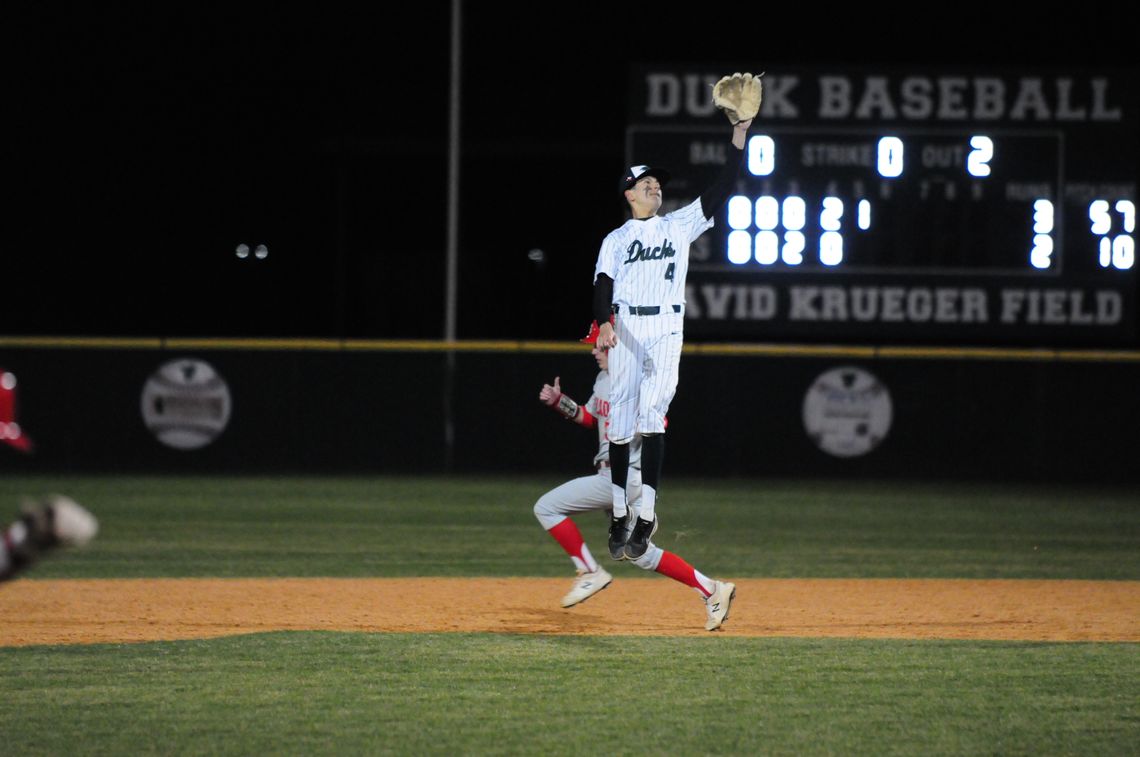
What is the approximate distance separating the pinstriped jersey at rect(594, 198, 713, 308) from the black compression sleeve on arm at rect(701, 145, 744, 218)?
0.14 meters

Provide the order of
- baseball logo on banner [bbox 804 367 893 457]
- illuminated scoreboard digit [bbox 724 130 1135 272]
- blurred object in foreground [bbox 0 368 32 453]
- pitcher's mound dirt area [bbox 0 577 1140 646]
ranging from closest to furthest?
blurred object in foreground [bbox 0 368 32 453], pitcher's mound dirt area [bbox 0 577 1140 646], illuminated scoreboard digit [bbox 724 130 1135 272], baseball logo on banner [bbox 804 367 893 457]

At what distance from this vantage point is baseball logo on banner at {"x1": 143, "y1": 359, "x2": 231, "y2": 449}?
1493 cm

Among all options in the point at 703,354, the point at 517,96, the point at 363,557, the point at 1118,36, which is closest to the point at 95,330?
the point at 517,96

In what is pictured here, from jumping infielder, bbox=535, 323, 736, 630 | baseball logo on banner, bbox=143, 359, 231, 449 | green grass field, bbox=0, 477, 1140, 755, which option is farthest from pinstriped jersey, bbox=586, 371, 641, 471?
baseball logo on banner, bbox=143, 359, 231, 449

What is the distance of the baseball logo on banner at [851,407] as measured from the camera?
49.4ft

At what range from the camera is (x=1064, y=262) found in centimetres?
1346

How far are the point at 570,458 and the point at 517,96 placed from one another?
14427mm

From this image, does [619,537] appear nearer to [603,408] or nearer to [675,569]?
[675,569]

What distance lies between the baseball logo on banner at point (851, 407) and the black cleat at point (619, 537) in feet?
30.5

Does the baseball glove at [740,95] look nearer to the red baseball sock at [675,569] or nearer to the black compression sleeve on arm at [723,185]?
the black compression sleeve on arm at [723,185]

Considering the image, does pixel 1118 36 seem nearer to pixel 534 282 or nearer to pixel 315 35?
pixel 534 282

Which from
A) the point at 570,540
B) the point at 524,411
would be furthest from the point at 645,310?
the point at 524,411

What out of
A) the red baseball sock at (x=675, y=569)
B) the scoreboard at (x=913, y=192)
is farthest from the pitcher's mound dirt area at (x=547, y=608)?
the scoreboard at (x=913, y=192)

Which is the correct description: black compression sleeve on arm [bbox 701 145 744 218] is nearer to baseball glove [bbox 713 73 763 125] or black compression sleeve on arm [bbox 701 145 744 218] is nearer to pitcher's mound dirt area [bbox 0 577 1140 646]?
baseball glove [bbox 713 73 763 125]
